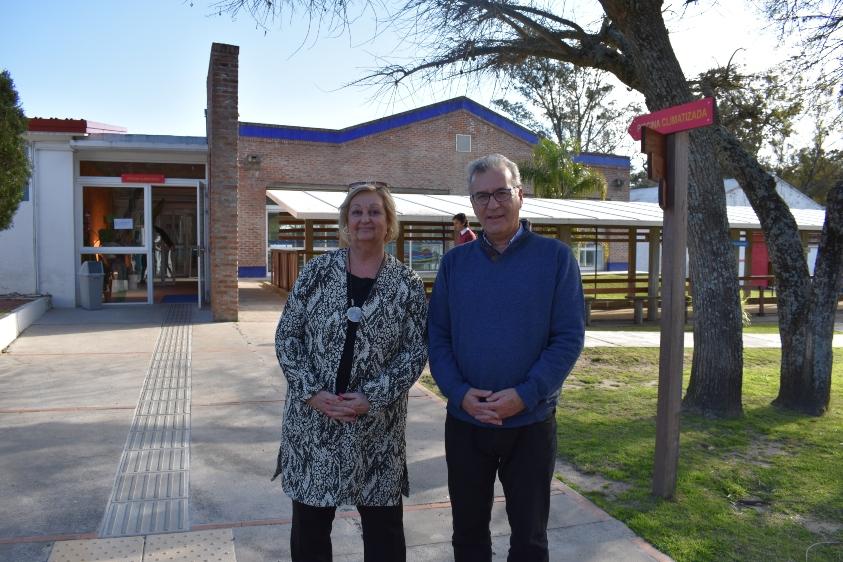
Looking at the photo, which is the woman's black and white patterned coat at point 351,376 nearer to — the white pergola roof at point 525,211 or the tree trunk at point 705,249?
the tree trunk at point 705,249

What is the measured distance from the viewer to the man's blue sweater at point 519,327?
2688 mm

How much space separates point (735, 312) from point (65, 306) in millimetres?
Answer: 12180

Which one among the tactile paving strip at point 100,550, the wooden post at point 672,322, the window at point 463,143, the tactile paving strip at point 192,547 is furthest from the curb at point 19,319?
the window at point 463,143

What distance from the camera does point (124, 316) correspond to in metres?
12.6

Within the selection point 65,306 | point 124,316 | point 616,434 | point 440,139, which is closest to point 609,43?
point 616,434

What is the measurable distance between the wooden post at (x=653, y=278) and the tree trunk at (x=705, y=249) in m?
9.65

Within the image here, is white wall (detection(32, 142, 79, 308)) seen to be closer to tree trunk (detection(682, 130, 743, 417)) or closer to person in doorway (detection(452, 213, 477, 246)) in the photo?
person in doorway (detection(452, 213, 477, 246))

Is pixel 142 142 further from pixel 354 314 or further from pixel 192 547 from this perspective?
pixel 354 314

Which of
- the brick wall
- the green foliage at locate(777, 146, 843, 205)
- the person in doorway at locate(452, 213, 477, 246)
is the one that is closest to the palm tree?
the brick wall

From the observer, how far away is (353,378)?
109 inches

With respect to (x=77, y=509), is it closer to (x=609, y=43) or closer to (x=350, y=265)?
(x=350, y=265)

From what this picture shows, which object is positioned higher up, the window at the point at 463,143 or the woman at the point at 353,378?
the window at the point at 463,143

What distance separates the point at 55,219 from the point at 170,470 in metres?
10.5

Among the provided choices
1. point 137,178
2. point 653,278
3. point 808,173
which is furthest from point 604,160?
point 137,178
